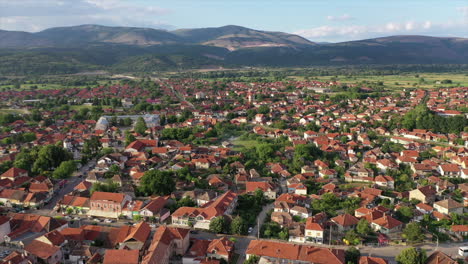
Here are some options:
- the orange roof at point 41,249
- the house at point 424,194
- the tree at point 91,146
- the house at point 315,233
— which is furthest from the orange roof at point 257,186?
the tree at point 91,146

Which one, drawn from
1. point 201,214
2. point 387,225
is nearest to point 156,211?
point 201,214

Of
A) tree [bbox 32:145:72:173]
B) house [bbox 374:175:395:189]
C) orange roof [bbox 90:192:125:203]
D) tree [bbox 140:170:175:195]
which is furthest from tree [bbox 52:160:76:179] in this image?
house [bbox 374:175:395:189]

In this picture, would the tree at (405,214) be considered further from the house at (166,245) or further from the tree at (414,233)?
the house at (166,245)

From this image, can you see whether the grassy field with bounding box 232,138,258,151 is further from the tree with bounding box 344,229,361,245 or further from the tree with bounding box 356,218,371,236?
the tree with bounding box 344,229,361,245

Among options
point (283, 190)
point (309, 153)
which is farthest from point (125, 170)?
point (309, 153)

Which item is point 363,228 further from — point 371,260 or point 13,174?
point 13,174

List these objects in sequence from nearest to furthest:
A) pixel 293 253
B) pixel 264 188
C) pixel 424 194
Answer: pixel 293 253 → pixel 424 194 → pixel 264 188
